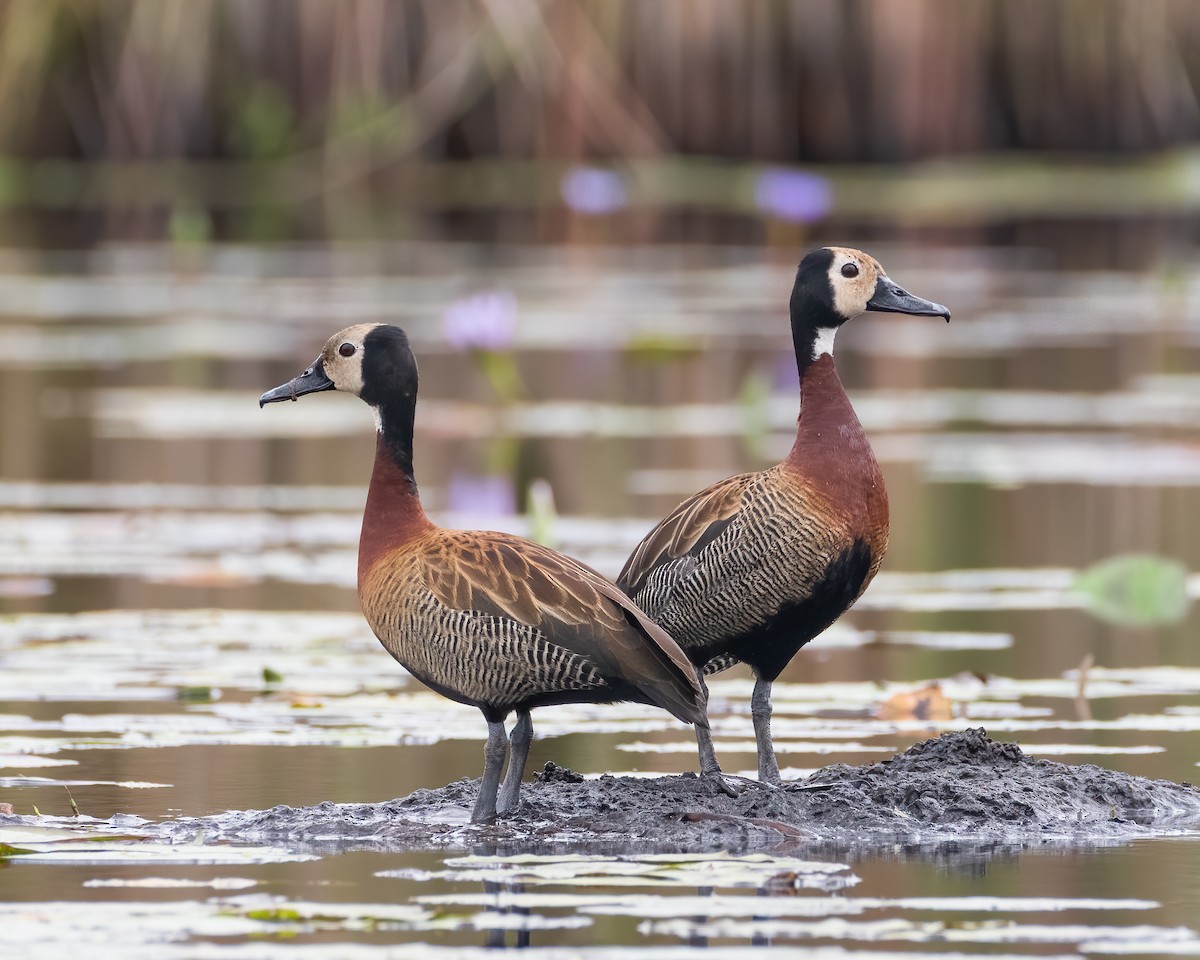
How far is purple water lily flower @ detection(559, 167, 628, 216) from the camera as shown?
87.5 ft

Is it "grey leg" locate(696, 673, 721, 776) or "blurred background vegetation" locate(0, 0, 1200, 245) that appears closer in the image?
"grey leg" locate(696, 673, 721, 776)

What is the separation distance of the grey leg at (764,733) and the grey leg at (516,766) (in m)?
0.67

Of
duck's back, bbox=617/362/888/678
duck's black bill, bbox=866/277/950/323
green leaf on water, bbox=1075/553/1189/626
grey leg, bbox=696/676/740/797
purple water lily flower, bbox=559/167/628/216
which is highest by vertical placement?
purple water lily flower, bbox=559/167/628/216

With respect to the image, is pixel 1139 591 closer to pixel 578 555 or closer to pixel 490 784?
pixel 578 555

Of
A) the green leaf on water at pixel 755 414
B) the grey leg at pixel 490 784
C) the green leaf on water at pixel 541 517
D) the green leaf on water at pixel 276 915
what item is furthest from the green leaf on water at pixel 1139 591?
the green leaf on water at pixel 276 915

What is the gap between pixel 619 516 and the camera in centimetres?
1180

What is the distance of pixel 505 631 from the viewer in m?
6.67

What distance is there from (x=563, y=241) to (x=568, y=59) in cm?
218

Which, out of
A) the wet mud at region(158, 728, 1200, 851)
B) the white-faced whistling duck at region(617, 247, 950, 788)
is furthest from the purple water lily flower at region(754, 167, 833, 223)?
the wet mud at region(158, 728, 1200, 851)

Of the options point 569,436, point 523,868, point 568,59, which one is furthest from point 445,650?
point 568,59

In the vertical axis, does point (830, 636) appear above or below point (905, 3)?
below

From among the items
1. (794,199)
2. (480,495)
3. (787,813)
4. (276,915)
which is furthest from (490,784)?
(794,199)

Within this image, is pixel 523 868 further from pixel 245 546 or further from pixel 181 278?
pixel 181 278

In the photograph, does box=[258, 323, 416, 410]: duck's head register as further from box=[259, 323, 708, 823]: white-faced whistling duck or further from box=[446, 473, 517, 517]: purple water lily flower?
box=[446, 473, 517, 517]: purple water lily flower
